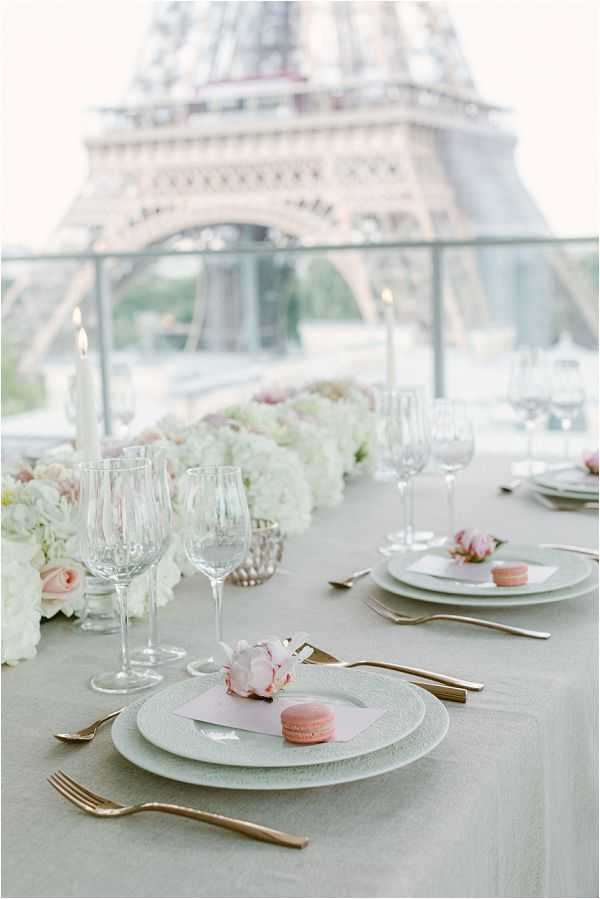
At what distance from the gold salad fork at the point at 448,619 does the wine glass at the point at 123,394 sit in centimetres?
87

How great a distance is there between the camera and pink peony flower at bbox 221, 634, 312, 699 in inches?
32.5

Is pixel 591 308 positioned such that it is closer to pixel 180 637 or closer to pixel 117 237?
pixel 180 637

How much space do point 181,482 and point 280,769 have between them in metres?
0.54

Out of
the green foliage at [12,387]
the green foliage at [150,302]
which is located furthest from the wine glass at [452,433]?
the green foliage at [12,387]

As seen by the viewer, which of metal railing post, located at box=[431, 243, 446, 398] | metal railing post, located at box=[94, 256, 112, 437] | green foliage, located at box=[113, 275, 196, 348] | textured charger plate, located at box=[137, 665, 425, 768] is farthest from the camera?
green foliage, located at box=[113, 275, 196, 348]

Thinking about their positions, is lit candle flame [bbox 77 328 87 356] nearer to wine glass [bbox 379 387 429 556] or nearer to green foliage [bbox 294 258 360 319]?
wine glass [bbox 379 387 429 556]

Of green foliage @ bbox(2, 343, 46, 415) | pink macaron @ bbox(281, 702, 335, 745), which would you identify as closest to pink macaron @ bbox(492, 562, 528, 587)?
pink macaron @ bbox(281, 702, 335, 745)

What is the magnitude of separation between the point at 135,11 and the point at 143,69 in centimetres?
111

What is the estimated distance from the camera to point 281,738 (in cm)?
78

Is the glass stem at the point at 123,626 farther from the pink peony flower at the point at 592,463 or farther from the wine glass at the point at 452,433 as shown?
the pink peony flower at the point at 592,463

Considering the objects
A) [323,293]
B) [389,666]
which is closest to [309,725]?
[389,666]

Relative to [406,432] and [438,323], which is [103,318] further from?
[406,432]

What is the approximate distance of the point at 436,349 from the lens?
3250 mm

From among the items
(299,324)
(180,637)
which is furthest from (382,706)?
(299,324)
